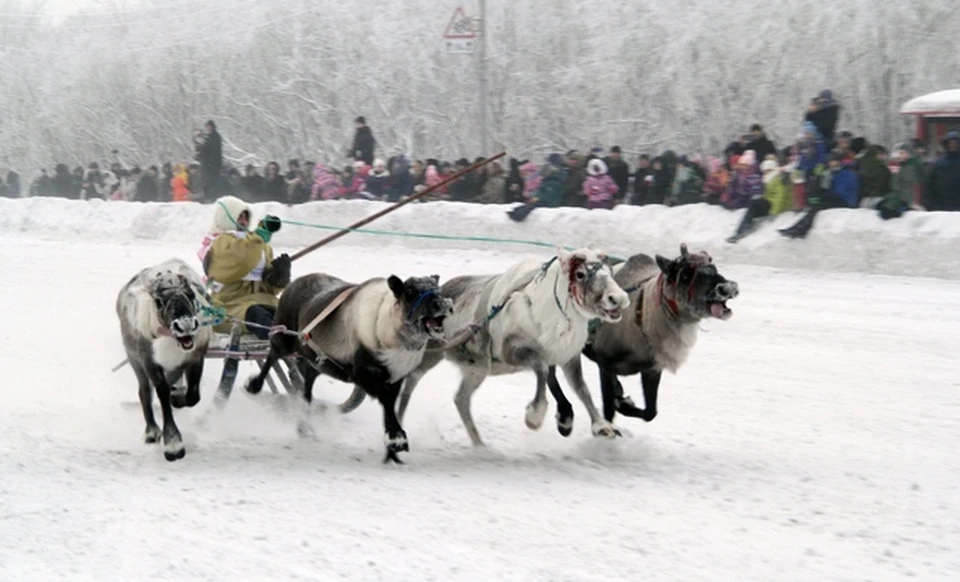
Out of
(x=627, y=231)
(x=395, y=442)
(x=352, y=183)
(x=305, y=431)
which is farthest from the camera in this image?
(x=352, y=183)

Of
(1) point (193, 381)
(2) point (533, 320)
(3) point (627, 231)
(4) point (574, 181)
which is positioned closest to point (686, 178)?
(3) point (627, 231)

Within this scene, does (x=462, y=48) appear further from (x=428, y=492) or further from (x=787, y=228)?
(x=428, y=492)

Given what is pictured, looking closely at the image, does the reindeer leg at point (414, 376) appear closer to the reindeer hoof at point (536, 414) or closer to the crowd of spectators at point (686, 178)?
the reindeer hoof at point (536, 414)

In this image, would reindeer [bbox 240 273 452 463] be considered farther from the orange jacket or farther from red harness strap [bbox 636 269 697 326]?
the orange jacket

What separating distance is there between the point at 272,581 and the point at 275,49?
39.0 m

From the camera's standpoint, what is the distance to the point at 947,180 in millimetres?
16688

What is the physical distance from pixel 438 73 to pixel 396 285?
3227cm

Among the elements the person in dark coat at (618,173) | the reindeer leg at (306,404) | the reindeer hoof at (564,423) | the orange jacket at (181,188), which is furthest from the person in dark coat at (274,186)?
the reindeer hoof at (564,423)

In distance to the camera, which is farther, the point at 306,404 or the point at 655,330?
the point at 306,404

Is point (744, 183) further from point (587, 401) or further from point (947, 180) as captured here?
point (587, 401)

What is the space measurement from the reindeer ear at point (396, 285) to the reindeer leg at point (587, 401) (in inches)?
53.3

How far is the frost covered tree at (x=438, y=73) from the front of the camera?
31703mm

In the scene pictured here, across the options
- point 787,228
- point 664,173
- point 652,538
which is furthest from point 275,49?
point 652,538

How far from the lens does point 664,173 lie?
1980 cm
